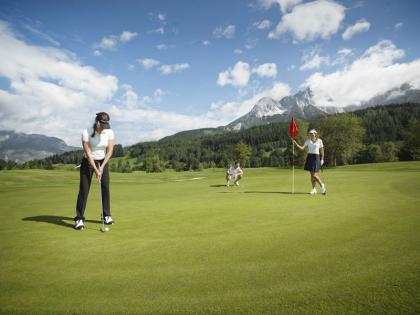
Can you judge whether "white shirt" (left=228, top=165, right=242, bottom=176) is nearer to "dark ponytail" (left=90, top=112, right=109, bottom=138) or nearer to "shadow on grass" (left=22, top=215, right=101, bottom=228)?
"shadow on grass" (left=22, top=215, right=101, bottom=228)

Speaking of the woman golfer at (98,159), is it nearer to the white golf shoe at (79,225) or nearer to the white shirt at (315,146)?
the white golf shoe at (79,225)

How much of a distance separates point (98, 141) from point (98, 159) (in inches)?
21.4

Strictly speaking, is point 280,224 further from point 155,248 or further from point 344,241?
point 155,248

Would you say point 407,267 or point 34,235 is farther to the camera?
point 34,235

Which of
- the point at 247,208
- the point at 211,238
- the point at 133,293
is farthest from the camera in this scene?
the point at 247,208

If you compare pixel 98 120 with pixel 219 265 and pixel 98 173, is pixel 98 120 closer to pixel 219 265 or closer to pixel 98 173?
pixel 98 173

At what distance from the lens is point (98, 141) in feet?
26.5

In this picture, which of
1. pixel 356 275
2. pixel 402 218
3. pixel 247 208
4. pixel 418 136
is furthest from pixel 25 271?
pixel 418 136

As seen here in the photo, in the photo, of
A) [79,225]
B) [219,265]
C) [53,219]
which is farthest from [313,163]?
[53,219]

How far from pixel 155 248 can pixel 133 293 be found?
5.71 ft

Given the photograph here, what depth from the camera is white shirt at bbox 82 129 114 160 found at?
797cm

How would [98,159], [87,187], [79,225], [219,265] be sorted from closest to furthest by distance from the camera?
[219,265] → [79,225] → [87,187] → [98,159]

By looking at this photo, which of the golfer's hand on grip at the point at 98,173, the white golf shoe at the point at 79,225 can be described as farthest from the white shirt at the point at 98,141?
the white golf shoe at the point at 79,225

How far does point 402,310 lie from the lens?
2906mm
